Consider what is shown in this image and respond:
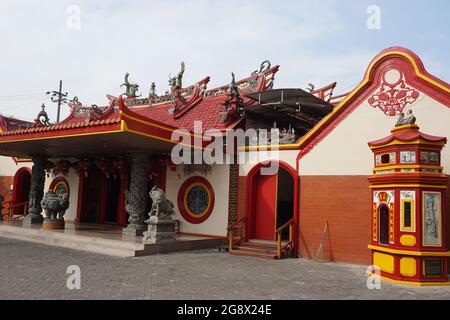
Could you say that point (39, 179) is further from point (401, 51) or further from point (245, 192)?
point (401, 51)

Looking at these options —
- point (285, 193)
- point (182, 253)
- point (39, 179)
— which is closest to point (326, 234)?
point (182, 253)

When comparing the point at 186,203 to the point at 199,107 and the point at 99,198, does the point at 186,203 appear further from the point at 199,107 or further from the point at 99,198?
the point at 99,198

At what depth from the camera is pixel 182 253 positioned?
10.4 metres

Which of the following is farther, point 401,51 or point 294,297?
point 401,51

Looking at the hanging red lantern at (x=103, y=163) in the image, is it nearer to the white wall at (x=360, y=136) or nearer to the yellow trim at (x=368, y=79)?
the yellow trim at (x=368, y=79)

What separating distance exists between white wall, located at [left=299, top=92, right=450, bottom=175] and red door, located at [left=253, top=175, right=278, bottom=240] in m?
1.34

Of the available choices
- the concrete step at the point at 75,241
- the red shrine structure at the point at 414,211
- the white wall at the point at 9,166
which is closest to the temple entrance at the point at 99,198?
the concrete step at the point at 75,241

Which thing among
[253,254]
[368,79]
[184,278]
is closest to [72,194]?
[253,254]

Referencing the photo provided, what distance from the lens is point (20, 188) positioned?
18719mm

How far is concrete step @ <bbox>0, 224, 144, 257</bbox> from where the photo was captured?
9844 mm

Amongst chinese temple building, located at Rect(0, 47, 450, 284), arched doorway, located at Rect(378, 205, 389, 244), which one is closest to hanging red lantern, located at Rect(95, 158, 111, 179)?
chinese temple building, located at Rect(0, 47, 450, 284)

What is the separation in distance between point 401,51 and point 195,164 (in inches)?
270

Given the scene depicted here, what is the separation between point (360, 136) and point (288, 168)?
2.19 metres
